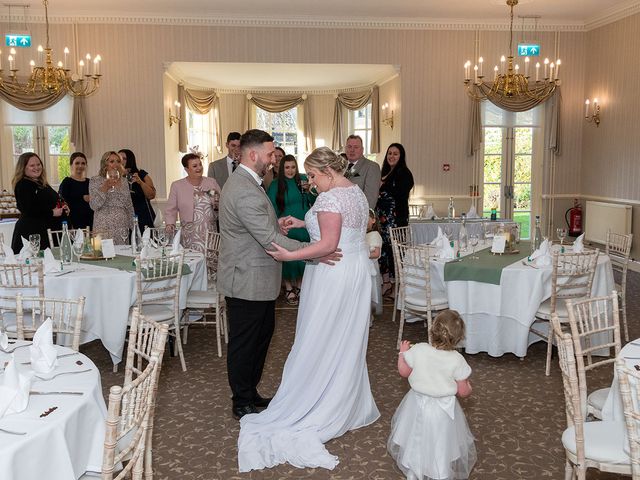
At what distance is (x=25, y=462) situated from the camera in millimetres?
2014

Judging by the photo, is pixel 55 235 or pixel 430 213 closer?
pixel 55 235

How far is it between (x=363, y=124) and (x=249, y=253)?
11.0 meters

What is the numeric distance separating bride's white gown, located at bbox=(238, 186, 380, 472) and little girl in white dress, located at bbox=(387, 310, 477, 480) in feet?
2.21

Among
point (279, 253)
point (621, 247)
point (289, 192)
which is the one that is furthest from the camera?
point (289, 192)

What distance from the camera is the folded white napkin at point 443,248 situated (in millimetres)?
5637

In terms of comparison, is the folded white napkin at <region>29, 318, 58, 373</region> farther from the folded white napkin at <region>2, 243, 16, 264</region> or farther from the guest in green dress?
the guest in green dress

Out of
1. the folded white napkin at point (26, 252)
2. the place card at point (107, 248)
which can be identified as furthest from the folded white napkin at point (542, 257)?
the folded white napkin at point (26, 252)

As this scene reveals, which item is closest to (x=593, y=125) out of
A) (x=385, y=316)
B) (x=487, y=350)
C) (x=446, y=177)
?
(x=446, y=177)

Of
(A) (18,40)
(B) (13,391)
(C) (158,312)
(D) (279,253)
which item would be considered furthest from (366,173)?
(A) (18,40)

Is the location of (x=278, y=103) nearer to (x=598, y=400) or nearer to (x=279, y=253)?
(x=279, y=253)

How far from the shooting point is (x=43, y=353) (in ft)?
8.84

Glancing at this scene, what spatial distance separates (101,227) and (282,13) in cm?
541

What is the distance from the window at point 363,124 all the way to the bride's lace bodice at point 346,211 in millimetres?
10300

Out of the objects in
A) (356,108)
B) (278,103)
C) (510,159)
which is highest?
(278,103)
